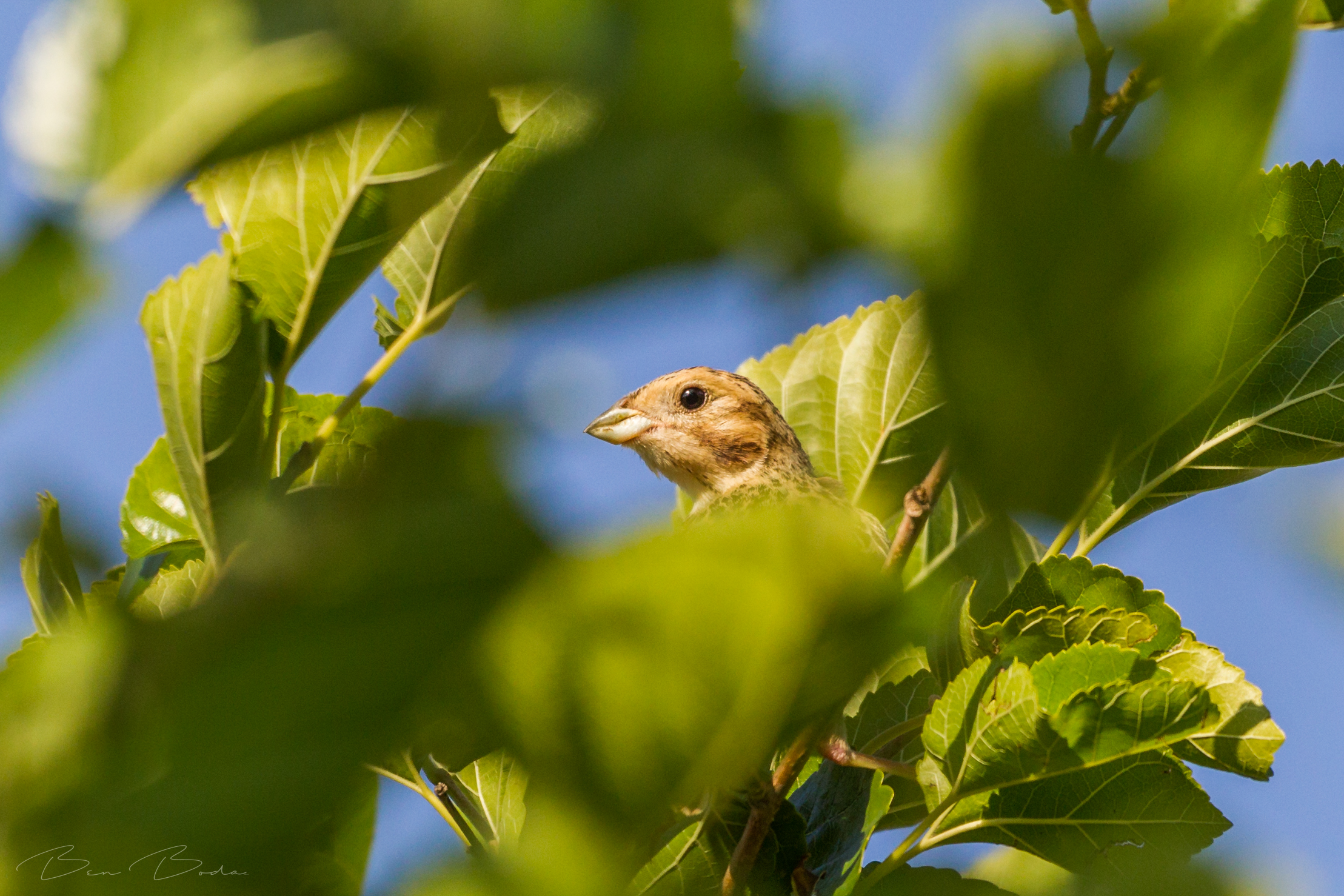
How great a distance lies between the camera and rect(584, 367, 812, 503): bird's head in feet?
18.8

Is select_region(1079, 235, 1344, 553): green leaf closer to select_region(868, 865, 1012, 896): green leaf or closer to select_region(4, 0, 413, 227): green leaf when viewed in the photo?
select_region(868, 865, 1012, 896): green leaf

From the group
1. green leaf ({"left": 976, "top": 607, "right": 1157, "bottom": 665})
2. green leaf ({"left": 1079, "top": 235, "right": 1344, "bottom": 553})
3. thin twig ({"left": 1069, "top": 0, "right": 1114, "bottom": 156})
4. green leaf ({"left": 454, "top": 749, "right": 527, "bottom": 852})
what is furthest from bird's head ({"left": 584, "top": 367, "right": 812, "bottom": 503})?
thin twig ({"left": 1069, "top": 0, "right": 1114, "bottom": 156})

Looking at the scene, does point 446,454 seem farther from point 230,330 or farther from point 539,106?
point 230,330

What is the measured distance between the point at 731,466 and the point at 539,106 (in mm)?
5213

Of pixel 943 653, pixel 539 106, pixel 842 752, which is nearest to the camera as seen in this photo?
pixel 539 106

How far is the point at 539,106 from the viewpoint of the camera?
0.63m

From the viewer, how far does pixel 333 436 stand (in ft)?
4.72

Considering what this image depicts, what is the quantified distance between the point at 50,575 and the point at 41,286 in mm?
1341

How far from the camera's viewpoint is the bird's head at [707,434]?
5742mm

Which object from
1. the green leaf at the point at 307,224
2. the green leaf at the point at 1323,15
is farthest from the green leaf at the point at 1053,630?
the green leaf at the point at 307,224

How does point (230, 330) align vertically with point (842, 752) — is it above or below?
above

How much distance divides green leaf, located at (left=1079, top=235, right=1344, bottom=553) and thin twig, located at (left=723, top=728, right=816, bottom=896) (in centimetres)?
63

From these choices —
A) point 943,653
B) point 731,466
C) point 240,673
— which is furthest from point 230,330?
point 731,466

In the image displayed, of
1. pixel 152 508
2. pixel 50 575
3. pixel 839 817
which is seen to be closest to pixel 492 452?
pixel 50 575
